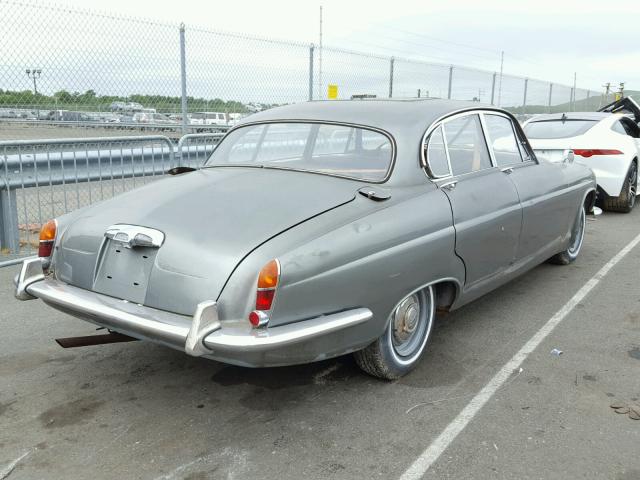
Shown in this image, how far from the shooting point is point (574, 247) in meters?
6.08

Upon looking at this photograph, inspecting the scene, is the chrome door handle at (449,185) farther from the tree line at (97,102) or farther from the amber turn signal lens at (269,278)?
the tree line at (97,102)

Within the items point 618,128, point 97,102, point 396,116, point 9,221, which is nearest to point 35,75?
point 97,102

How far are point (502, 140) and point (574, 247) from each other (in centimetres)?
202

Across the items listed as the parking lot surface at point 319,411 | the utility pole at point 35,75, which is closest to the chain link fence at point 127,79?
the utility pole at point 35,75

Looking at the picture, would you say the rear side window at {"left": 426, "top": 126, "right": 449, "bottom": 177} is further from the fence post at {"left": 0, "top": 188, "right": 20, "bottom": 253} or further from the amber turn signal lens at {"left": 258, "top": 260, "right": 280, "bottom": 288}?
the fence post at {"left": 0, "top": 188, "right": 20, "bottom": 253}

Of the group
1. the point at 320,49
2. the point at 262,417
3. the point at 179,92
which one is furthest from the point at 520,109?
the point at 262,417

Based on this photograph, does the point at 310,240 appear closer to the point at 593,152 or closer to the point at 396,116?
the point at 396,116

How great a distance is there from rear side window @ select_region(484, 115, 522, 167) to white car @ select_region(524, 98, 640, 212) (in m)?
3.61

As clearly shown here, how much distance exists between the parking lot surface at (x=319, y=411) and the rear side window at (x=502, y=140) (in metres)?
1.24

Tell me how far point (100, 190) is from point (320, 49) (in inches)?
198

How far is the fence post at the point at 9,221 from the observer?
19.2 feet

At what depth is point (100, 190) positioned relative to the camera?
6.64m

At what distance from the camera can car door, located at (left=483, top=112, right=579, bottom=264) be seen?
446 centimetres

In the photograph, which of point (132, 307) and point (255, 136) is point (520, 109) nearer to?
point (255, 136)
